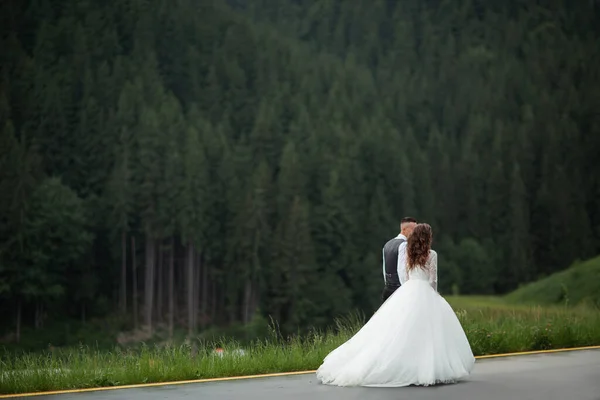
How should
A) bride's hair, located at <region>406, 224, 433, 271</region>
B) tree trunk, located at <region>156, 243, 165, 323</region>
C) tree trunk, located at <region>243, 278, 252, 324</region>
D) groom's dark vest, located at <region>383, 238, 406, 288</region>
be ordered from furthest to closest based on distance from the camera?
tree trunk, located at <region>156, 243, 165, 323</region>, tree trunk, located at <region>243, 278, 252, 324</region>, groom's dark vest, located at <region>383, 238, 406, 288</region>, bride's hair, located at <region>406, 224, 433, 271</region>

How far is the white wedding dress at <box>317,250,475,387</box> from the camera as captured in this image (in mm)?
10086

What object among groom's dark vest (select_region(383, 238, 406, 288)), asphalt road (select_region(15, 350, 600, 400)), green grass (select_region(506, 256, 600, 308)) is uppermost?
groom's dark vest (select_region(383, 238, 406, 288))

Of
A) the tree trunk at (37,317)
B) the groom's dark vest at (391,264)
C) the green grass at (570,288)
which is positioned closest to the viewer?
the groom's dark vest at (391,264)

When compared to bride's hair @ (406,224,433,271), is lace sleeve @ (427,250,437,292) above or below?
below

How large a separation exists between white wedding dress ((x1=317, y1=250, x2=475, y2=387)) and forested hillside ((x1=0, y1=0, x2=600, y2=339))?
251 ft

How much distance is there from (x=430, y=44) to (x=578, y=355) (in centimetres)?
13303

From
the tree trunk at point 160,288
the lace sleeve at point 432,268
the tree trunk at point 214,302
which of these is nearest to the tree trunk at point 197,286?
the tree trunk at point 214,302

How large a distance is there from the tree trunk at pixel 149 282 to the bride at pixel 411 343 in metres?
84.4

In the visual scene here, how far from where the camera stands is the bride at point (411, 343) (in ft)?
33.1

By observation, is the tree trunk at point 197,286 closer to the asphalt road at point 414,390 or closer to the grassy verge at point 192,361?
the grassy verge at point 192,361

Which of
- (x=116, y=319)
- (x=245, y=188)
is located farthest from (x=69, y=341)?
(x=245, y=188)

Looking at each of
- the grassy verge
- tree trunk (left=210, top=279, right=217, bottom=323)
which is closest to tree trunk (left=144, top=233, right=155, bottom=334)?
tree trunk (left=210, top=279, right=217, bottom=323)

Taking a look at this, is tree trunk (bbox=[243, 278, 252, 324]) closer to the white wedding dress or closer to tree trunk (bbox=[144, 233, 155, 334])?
tree trunk (bbox=[144, 233, 155, 334])

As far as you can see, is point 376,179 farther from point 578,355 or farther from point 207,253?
point 578,355
